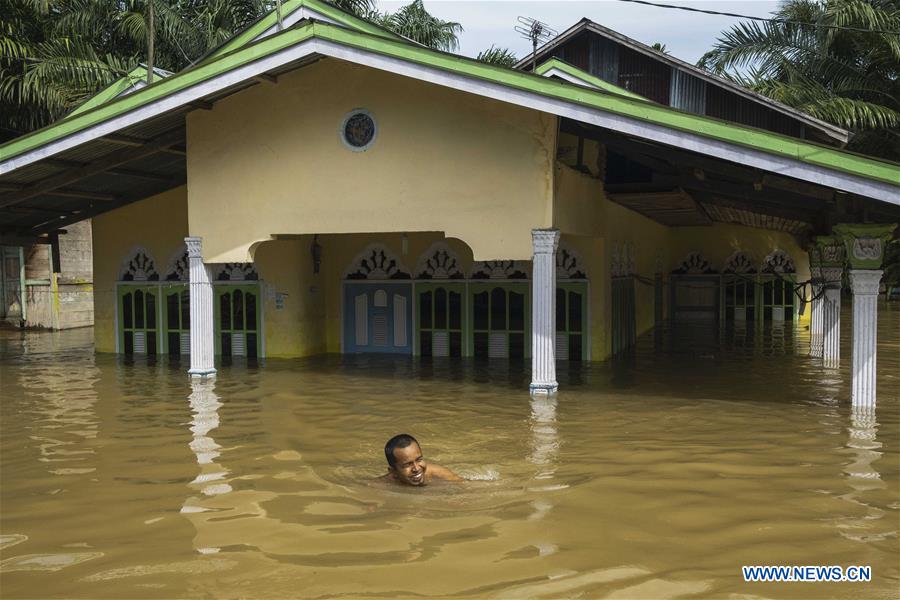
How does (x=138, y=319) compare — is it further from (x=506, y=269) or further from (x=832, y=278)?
(x=832, y=278)

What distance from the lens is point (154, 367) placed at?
15.3 meters

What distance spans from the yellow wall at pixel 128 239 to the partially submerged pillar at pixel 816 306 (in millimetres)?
11975

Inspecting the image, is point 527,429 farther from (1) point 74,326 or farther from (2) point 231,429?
(1) point 74,326

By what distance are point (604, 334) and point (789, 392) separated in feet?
13.7

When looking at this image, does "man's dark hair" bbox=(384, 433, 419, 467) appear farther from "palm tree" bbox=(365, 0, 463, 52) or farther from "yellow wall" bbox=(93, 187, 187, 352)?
"palm tree" bbox=(365, 0, 463, 52)

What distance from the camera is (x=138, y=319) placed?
57.1ft

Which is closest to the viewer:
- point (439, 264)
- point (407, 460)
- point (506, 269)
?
point (407, 460)

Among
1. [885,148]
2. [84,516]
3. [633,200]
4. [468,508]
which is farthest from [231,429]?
[885,148]

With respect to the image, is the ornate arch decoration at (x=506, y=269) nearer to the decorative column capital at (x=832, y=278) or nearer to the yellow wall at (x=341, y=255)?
the yellow wall at (x=341, y=255)

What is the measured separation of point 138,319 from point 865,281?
530 inches

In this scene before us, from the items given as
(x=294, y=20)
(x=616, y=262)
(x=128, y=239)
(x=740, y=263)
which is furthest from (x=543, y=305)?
(x=740, y=263)

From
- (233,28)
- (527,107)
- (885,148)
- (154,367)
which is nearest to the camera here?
(527,107)

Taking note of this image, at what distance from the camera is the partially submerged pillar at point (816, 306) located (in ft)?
51.5

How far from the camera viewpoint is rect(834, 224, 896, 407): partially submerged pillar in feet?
32.5
